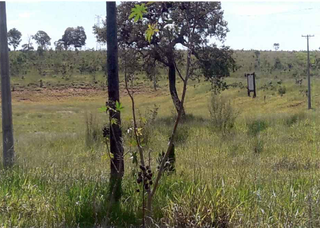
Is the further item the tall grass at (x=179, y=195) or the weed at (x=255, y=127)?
the weed at (x=255, y=127)

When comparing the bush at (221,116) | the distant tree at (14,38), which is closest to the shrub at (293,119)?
the bush at (221,116)

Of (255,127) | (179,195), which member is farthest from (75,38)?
(179,195)

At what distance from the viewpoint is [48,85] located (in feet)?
96.4

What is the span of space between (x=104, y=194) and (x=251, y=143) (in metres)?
5.95

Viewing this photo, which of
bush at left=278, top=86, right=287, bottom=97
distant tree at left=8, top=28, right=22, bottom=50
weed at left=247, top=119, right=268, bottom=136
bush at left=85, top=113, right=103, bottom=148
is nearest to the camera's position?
bush at left=85, top=113, right=103, bottom=148

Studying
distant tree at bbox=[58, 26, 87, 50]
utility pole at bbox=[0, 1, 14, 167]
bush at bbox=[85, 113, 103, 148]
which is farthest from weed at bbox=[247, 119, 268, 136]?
distant tree at bbox=[58, 26, 87, 50]

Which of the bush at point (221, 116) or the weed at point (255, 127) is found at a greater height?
the bush at point (221, 116)

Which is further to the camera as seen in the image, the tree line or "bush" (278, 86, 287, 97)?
the tree line

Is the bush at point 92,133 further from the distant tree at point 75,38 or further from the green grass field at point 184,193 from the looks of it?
the distant tree at point 75,38

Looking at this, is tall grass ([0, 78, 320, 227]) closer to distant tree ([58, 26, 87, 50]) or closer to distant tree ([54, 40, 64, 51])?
distant tree ([58, 26, 87, 50])

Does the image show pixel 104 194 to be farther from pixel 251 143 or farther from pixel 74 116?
pixel 74 116

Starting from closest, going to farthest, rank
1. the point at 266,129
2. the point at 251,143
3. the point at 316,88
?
the point at 251,143 < the point at 266,129 < the point at 316,88

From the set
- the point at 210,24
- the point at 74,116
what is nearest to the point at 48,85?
the point at 74,116

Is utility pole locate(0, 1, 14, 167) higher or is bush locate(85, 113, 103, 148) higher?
utility pole locate(0, 1, 14, 167)
